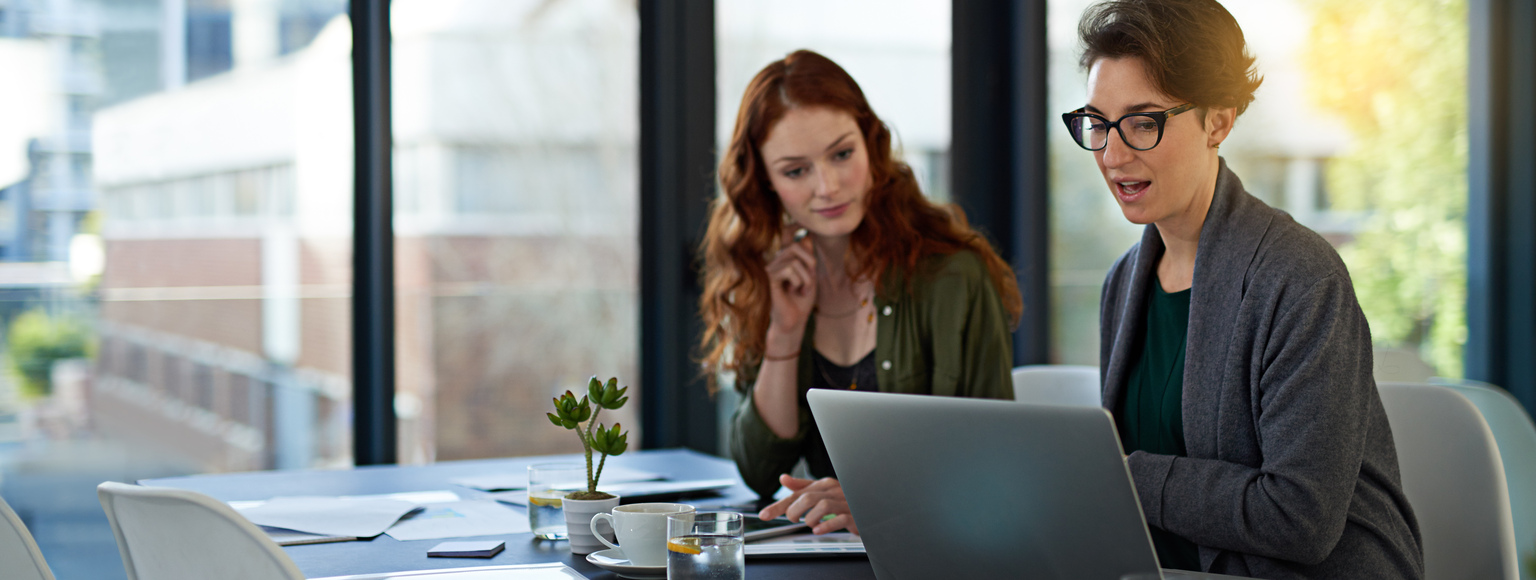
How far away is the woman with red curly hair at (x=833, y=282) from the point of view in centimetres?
181

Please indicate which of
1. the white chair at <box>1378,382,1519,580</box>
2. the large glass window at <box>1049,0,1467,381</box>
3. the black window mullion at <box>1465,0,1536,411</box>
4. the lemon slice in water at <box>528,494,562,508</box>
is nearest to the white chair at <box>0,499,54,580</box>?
the lemon slice in water at <box>528,494,562,508</box>

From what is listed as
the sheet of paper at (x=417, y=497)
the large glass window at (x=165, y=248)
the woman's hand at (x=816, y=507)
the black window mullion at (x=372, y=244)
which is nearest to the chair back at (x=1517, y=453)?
the woman's hand at (x=816, y=507)

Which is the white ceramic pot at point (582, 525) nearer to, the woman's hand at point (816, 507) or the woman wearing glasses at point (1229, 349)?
the woman's hand at point (816, 507)

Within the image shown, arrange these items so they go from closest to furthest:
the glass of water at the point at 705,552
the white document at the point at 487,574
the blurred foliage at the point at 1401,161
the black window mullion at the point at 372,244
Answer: the glass of water at the point at 705,552
the white document at the point at 487,574
the black window mullion at the point at 372,244
the blurred foliage at the point at 1401,161

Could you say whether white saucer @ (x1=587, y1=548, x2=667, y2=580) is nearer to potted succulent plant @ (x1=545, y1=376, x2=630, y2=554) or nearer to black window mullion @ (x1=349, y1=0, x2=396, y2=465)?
potted succulent plant @ (x1=545, y1=376, x2=630, y2=554)

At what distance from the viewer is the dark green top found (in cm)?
135

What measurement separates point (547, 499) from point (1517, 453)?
1.49 meters

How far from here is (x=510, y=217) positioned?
2969 mm

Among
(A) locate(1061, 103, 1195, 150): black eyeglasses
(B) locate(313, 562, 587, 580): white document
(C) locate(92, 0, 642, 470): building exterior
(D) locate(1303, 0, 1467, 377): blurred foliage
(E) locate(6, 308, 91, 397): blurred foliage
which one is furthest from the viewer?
(D) locate(1303, 0, 1467, 377): blurred foliage

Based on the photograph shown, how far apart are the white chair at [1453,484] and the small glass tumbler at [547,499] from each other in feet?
3.44

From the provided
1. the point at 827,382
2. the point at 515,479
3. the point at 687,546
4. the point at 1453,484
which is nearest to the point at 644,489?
the point at 515,479

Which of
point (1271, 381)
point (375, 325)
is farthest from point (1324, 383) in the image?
point (375, 325)

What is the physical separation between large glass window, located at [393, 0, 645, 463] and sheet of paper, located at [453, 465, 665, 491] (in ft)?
3.50

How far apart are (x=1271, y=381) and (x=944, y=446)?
46 cm
